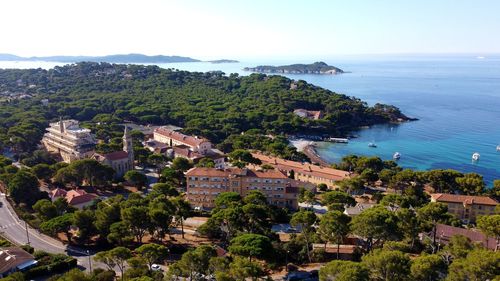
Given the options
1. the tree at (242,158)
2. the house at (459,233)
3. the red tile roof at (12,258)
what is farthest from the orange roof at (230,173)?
the red tile roof at (12,258)

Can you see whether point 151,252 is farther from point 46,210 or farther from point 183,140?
point 183,140

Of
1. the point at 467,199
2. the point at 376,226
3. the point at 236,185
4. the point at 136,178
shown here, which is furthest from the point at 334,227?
the point at 136,178

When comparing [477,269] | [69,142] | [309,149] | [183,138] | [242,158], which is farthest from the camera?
[309,149]

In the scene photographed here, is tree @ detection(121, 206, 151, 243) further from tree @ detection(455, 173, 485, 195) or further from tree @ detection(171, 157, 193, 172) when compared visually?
tree @ detection(455, 173, 485, 195)

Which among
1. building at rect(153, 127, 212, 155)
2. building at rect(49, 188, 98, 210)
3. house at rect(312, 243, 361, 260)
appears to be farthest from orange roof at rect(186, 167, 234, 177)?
building at rect(153, 127, 212, 155)

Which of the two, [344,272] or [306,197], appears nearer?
[344,272]
